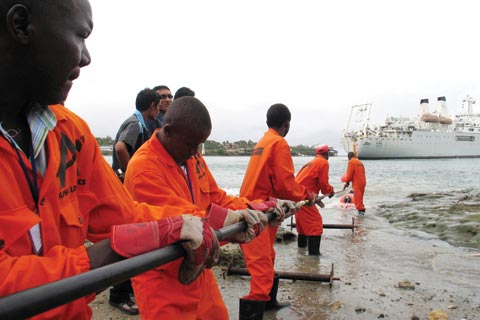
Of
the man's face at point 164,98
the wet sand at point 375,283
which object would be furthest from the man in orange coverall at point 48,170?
the man's face at point 164,98

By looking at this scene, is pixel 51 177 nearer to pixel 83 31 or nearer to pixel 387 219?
pixel 83 31

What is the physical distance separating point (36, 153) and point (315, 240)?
636cm

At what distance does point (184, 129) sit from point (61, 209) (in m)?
1.34

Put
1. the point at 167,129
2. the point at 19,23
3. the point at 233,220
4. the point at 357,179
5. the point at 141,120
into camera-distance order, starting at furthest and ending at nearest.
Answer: the point at 357,179
the point at 141,120
the point at 167,129
the point at 233,220
the point at 19,23

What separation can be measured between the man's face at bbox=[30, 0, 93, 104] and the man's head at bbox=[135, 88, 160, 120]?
3530 mm

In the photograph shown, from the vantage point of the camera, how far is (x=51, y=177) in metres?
1.29

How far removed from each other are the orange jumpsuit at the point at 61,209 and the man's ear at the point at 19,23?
0.32 metres

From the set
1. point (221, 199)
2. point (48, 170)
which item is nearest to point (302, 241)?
point (221, 199)

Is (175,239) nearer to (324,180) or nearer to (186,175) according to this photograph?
(186,175)

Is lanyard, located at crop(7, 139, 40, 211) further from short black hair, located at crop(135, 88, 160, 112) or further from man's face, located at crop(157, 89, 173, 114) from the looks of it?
man's face, located at crop(157, 89, 173, 114)

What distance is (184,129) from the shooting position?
8.61 ft

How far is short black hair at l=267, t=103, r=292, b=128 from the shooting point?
5.02 meters

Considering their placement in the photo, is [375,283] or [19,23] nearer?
[19,23]

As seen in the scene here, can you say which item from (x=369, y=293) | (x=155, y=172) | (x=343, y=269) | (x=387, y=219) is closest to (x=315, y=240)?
(x=343, y=269)
